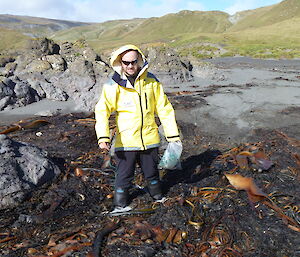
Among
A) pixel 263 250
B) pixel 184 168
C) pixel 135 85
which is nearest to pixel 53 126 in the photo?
pixel 184 168

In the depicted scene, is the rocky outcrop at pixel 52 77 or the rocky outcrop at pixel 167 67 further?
the rocky outcrop at pixel 167 67

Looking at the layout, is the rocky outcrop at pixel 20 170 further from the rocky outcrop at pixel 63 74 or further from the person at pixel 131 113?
the rocky outcrop at pixel 63 74

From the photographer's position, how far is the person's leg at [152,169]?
10.8 ft

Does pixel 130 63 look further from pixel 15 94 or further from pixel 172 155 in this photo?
pixel 15 94

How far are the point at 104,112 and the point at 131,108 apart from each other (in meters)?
0.34

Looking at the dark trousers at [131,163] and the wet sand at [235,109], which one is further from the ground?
the dark trousers at [131,163]

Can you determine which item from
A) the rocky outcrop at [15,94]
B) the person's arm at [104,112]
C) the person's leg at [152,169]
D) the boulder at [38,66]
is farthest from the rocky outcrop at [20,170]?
the boulder at [38,66]

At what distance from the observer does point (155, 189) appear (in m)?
3.53

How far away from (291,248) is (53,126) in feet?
20.5

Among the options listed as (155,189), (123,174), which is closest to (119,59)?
(123,174)

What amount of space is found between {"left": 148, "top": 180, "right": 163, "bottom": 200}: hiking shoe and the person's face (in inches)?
60.6

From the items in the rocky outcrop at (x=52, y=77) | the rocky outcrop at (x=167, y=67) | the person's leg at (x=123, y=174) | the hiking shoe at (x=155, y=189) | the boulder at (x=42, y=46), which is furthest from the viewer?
the boulder at (x=42, y=46)

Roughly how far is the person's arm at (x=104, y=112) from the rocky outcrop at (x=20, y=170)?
1444 mm

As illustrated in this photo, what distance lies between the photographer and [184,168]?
461 centimetres
